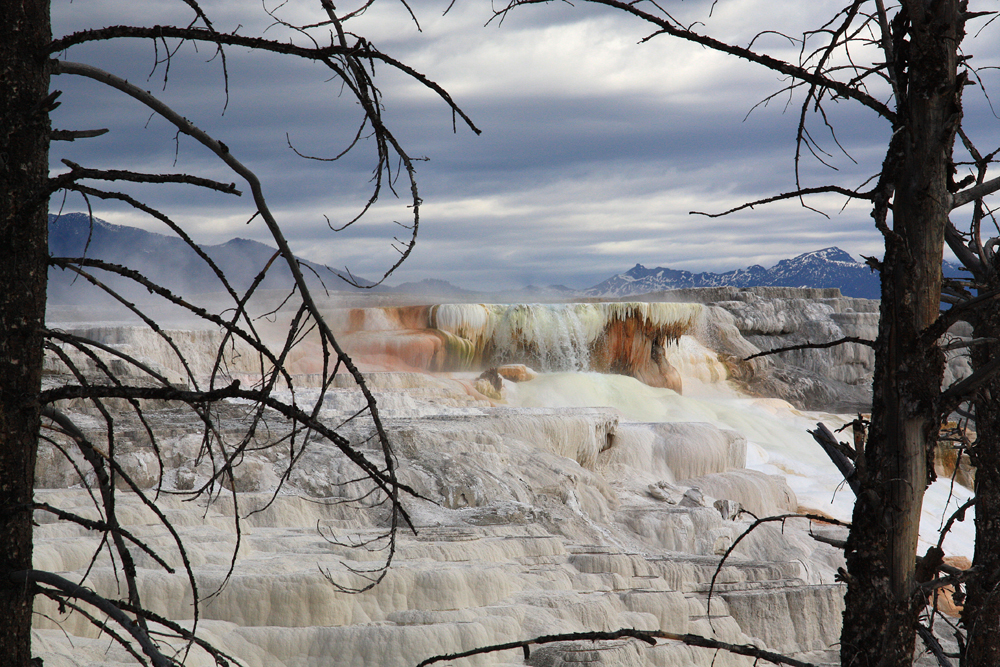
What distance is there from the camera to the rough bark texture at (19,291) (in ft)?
6.17

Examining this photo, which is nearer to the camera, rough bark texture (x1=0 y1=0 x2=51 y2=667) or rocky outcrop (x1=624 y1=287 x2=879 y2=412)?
rough bark texture (x1=0 y1=0 x2=51 y2=667)

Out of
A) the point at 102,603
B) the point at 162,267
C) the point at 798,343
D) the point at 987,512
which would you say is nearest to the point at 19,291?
the point at 102,603

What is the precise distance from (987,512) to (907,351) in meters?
2.34

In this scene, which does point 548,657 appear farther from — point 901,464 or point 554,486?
point 554,486

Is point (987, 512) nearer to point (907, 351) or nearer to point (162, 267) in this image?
point (907, 351)

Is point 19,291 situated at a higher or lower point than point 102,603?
higher

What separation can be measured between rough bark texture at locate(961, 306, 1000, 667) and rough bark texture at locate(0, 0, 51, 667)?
405 centimetres

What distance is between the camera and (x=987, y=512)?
4.36m

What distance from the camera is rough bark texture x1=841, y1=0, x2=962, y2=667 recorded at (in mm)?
2607

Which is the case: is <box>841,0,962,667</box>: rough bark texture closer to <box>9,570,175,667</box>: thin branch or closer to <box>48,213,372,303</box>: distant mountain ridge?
<box>9,570,175,667</box>: thin branch

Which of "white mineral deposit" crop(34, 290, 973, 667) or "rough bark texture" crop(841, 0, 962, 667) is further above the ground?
"rough bark texture" crop(841, 0, 962, 667)

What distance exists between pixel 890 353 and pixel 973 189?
602 mm

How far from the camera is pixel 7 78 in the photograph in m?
1.91

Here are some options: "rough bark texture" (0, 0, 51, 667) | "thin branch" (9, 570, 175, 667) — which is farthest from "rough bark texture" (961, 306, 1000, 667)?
"rough bark texture" (0, 0, 51, 667)
